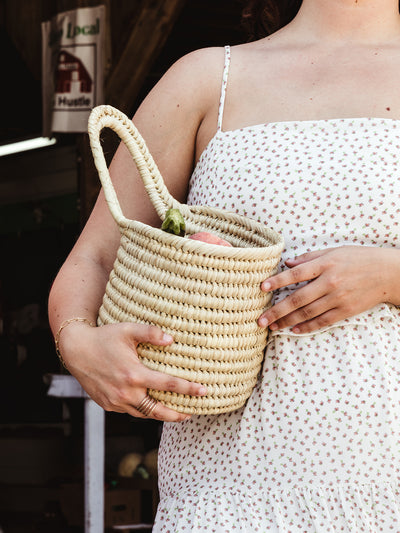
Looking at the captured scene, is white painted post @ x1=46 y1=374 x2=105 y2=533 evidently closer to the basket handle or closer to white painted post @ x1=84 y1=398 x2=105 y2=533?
white painted post @ x1=84 y1=398 x2=105 y2=533

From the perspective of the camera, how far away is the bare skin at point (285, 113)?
46.8 inches

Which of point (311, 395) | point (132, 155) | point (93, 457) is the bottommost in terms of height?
point (93, 457)

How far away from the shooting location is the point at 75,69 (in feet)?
14.3

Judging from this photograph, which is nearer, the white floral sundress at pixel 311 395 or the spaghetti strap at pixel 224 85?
the white floral sundress at pixel 311 395

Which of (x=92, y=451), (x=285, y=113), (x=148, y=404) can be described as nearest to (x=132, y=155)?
(x=285, y=113)

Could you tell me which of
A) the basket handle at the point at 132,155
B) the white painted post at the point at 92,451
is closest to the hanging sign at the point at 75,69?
the white painted post at the point at 92,451

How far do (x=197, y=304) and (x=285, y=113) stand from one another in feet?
1.39

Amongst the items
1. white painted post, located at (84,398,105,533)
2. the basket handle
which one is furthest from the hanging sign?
the basket handle

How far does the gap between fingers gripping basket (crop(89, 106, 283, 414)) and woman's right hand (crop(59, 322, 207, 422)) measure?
0.6 inches

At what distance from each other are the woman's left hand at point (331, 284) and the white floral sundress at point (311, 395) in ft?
0.11

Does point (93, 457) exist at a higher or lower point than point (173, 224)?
lower

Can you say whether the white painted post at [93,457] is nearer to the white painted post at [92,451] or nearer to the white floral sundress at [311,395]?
the white painted post at [92,451]

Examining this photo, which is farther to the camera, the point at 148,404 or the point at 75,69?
the point at 75,69

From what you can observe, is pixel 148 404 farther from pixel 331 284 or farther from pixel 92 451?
pixel 92 451
